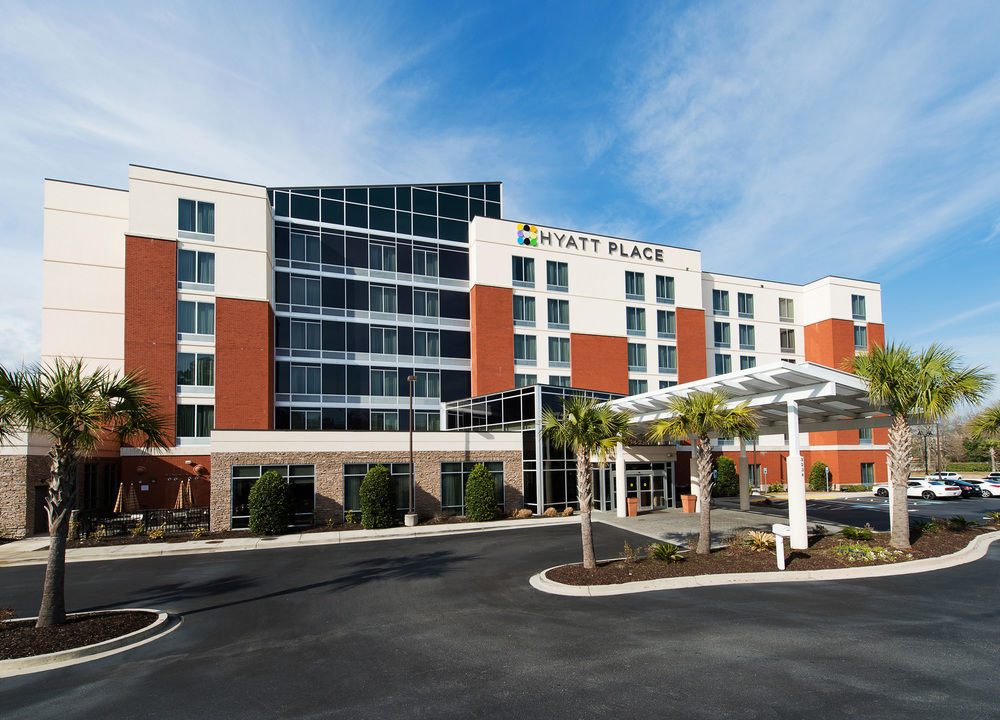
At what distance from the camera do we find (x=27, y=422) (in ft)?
38.1

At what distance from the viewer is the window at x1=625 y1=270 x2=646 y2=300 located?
149ft

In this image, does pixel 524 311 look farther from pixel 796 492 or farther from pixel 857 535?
pixel 857 535

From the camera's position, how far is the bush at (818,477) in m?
48.1

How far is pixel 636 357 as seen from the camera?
148 feet

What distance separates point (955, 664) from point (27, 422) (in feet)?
57.7

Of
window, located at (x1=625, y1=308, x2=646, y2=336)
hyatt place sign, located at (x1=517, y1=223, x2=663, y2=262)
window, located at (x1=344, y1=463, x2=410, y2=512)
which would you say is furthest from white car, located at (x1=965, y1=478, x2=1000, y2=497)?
window, located at (x1=344, y1=463, x2=410, y2=512)

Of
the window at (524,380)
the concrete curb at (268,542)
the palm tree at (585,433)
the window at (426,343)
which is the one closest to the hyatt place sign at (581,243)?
the window at (426,343)

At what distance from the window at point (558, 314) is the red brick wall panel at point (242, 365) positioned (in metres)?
20.3

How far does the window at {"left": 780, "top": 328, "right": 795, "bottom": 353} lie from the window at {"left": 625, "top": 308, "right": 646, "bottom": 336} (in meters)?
16.3

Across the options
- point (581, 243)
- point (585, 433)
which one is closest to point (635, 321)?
point (581, 243)

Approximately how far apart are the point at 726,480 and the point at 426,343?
25.0 m

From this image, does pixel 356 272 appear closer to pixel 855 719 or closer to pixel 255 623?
pixel 255 623

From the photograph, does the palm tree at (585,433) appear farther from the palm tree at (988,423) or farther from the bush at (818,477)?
the bush at (818,477)

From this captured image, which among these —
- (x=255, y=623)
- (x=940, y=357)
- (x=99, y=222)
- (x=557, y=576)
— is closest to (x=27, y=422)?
(x=255, y=623)
